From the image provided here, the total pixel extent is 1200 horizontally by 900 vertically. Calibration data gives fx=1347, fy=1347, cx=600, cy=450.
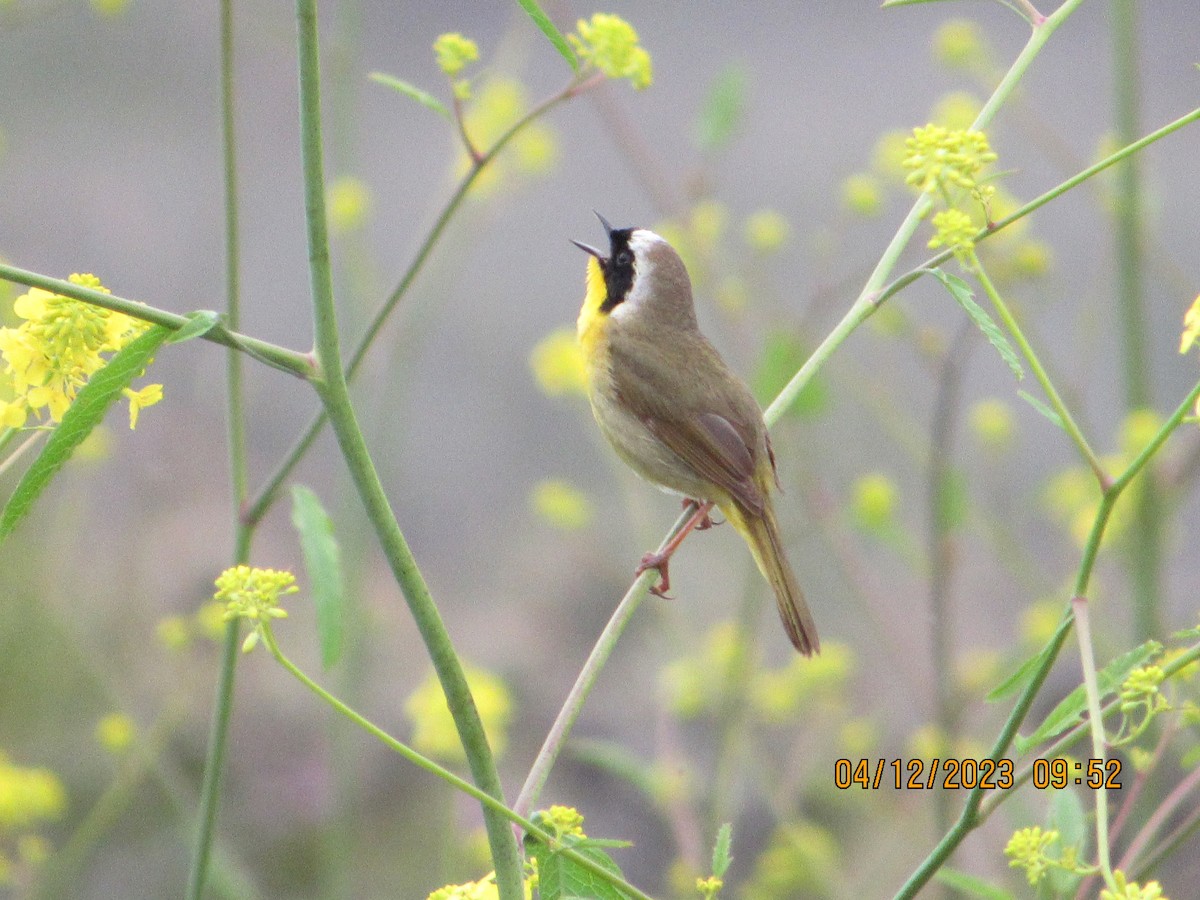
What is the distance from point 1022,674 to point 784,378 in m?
1.69

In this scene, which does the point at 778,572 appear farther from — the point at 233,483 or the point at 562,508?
the point at 562,508

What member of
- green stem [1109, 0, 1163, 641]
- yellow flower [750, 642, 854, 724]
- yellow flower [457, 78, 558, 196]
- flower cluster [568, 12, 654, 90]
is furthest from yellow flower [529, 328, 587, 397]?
flower cluster [568, 12, 654, 90]

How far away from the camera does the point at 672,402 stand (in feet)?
11.1

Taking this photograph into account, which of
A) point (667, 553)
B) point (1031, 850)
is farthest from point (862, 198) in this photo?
point (1031, 850)

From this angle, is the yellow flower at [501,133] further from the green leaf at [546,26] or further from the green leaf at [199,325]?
the green leaf at [199,325]

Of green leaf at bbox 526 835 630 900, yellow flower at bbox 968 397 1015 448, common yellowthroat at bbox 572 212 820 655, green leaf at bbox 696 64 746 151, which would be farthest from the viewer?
yellow flower at bbox 968 397 1015 448

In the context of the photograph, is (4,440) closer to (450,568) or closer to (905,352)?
(450,568)

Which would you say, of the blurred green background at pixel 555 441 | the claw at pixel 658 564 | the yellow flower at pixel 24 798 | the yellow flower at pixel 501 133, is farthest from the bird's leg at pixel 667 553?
the yellow flower at pixel 24 798

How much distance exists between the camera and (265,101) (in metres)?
8.85

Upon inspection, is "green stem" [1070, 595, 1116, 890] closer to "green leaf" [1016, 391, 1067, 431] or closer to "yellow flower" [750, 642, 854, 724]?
"green leaf" [1016, 391, 1067, 431]

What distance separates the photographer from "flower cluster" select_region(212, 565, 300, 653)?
4.60 feet

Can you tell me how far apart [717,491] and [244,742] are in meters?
3.55

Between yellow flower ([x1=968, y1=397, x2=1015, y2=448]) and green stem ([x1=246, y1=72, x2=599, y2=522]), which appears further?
yellow flower ([x1=968, y1=397, x2=1015, y2=448])

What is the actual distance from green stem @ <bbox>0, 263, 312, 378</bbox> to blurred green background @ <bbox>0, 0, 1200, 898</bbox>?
1750 millimetres
